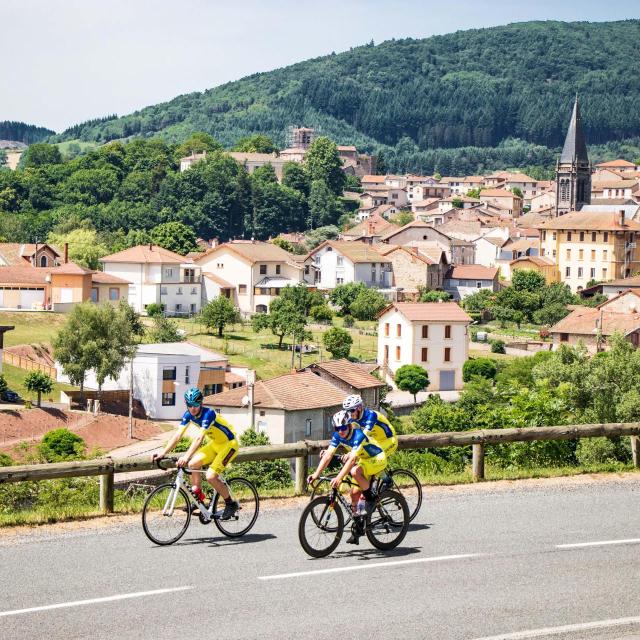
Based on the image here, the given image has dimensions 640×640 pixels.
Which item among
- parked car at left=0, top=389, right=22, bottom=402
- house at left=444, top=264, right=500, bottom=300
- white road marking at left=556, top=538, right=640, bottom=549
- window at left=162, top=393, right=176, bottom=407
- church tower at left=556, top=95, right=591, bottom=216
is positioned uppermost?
church tower at left=556, top=95, right=591, bottom=216

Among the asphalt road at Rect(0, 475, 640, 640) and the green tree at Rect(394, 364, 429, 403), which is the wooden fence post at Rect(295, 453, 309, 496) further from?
the green tree at Rect(394, 364, 429, 403)

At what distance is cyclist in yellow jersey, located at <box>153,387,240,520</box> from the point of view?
12.5 metres

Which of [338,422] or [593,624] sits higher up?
[338,422]

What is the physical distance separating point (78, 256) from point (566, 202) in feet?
215

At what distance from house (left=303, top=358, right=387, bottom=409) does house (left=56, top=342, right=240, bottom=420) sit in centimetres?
715

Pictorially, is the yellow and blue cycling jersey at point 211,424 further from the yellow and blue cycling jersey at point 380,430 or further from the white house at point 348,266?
the white house at point 348,266

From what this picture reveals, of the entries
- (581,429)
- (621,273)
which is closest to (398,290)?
(621,273)

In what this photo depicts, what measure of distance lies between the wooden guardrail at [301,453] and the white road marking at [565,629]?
490cm

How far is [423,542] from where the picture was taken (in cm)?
1283

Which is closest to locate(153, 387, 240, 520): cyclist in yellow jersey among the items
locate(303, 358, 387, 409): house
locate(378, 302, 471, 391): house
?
locate(303, 358, 387, 409): house

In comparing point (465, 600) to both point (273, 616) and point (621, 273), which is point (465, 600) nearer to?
point (273, 616)

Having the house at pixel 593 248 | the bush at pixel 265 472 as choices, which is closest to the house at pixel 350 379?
the bush at pixel 265 472

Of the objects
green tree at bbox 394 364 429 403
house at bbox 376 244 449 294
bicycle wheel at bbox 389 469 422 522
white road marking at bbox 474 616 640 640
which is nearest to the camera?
white road marking at bbox 474 616 640 640

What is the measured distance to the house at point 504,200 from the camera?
592ft
